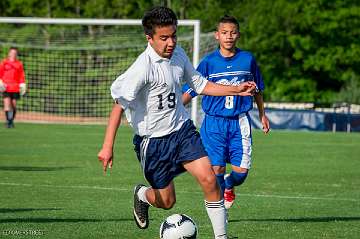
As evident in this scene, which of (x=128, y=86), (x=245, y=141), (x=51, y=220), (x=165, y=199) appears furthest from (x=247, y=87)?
(x=51, y=220)

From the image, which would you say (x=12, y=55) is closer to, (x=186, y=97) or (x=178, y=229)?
(x=186, y=97)

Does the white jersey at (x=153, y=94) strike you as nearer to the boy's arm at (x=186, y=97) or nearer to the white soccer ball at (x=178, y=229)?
the white soccer ball at (x=178, y=229)

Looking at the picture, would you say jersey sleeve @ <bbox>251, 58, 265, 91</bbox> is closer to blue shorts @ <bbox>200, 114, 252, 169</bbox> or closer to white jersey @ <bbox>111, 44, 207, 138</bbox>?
blue shorts @ <bbox>200, 114, 252, 169</bbox>

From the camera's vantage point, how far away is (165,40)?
25.8 feet

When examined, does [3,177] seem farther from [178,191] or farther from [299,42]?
[299,42]

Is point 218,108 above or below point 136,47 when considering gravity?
above

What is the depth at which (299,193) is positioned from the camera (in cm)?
1314

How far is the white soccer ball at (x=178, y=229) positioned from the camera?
7.80 metres

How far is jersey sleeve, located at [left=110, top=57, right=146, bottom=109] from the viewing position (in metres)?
7.74

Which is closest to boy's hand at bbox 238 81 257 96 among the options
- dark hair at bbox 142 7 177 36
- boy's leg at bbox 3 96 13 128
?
dark hair at bbox 142 7 177 36

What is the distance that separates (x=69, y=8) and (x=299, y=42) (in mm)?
13367

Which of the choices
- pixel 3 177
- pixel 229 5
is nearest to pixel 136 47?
pixel 229 5

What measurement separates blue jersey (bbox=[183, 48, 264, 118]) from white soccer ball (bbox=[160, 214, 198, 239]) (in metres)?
2.66

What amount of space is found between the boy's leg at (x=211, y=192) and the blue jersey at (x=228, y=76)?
8.40 ft
